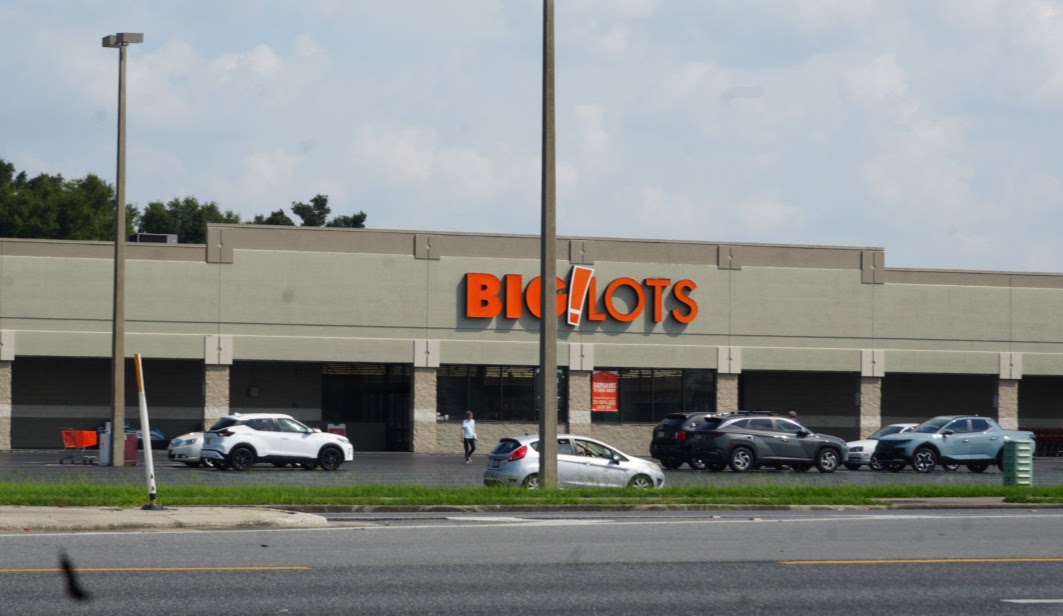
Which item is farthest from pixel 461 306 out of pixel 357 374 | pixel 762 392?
pixel 762 392

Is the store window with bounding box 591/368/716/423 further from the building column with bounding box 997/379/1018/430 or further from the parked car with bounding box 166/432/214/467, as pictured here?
the parked car with bounding box 166/432/214/467

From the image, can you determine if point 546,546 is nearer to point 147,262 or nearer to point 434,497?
point 434,497

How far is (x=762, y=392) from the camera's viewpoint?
175 feet

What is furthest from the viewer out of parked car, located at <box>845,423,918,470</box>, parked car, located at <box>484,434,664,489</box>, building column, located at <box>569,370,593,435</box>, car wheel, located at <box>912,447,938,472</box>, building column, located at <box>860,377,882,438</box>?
building column, located at <box>860,377,882,438</box>

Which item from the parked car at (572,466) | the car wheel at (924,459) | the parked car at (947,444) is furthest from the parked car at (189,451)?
the car wheel at (924,459)

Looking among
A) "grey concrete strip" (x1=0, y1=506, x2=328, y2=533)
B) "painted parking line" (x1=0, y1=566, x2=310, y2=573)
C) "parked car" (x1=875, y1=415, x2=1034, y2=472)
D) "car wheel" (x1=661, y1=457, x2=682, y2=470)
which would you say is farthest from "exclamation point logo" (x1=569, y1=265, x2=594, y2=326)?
"painted parking line" (x1=0, y1=566, x2=310, y2=573)

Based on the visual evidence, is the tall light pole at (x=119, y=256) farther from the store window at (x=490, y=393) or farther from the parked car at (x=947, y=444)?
the parked car at (x=947, y=444)

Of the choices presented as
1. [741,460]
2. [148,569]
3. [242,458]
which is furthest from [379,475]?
[148,569]

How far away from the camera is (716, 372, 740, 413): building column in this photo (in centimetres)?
5028

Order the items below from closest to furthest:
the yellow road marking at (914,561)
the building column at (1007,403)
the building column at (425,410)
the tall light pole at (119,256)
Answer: the yellow road marking at (914,561) → the tall light pole at (119,256) → the building column at (425,410) → the building column at (1007,403)

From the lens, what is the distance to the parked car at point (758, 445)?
35.1 m

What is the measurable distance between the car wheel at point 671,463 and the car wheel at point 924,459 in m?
6.32

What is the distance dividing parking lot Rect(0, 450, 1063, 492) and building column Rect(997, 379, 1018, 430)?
38.9 feet

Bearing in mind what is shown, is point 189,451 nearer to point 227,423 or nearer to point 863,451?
point 227,423
